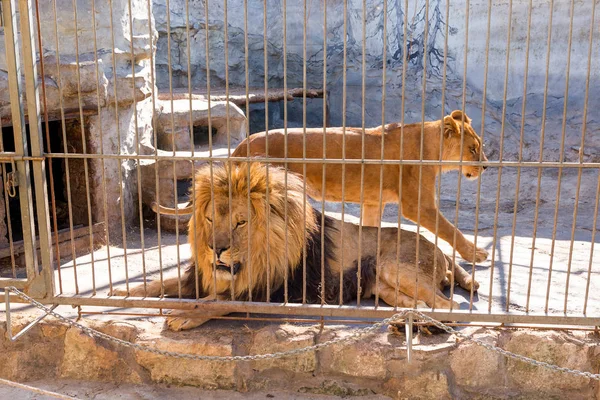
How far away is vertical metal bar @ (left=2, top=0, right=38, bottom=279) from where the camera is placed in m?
3.39

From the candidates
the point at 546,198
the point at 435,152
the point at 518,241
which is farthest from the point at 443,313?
A: the point at 546,198

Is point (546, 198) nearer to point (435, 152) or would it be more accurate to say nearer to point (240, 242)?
point (435, 152)

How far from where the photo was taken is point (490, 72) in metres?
10.3

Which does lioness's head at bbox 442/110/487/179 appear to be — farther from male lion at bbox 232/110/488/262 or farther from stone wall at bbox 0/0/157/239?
stone wall at bbox 0/0/157/239

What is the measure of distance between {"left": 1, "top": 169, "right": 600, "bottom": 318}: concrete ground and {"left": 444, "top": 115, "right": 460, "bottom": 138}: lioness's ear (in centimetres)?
72

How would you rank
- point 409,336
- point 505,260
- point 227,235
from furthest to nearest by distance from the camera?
1. point 505,260
2. point 227,235
3. point 409,336

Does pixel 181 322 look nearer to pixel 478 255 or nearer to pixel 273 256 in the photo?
pixel 273 256

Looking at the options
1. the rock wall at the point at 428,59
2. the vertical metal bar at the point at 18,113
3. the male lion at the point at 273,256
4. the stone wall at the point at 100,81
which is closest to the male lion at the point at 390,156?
the male lion at the point at 273,256

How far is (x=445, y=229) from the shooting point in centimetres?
450

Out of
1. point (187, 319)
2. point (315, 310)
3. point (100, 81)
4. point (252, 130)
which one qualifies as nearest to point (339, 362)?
point (315, 310)

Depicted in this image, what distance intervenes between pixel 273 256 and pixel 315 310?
0.36m

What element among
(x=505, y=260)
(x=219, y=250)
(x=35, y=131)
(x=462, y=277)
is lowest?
(x=505, y=260)

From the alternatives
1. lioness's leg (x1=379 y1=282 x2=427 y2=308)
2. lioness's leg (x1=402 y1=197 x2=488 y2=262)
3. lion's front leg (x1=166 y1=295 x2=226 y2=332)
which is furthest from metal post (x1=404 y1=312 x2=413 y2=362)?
lioness's leg (x1=402 y1=197 x2=488 y2=262)

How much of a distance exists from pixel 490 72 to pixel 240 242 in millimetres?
7767
